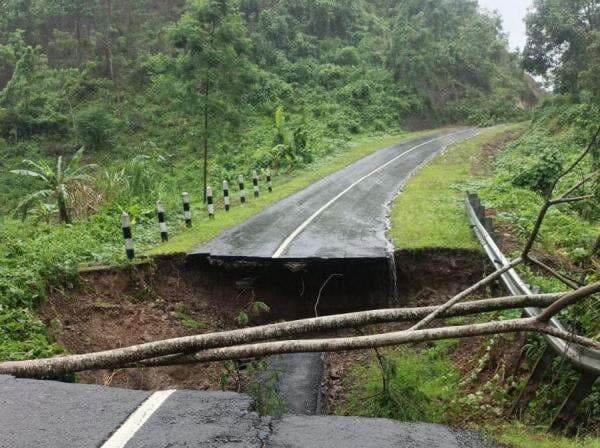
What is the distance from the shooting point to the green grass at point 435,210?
1069 centimetres

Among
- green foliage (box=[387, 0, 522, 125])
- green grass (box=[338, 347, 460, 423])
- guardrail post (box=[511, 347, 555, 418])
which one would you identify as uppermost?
green foliage (box=[387, 0, 522, 125])

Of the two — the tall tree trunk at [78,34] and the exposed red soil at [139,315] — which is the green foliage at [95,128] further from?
the exposed red soil at [139,315]

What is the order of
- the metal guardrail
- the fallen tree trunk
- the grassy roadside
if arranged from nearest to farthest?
the metal guardrail < the fallen tree trunk < the grassy roadside

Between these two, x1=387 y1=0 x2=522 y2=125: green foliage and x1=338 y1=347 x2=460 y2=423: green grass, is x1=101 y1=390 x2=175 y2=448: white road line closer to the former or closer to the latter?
x1=338 y1=347 x2=460 y2=423: green grass

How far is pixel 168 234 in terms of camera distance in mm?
12305

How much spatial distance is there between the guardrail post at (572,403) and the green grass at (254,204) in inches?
290

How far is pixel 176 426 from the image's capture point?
3998 mm

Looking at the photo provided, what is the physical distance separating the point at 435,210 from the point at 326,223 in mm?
2905

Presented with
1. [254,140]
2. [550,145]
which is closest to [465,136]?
[550,145]

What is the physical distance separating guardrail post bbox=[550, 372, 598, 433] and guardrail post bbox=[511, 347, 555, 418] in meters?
0.64

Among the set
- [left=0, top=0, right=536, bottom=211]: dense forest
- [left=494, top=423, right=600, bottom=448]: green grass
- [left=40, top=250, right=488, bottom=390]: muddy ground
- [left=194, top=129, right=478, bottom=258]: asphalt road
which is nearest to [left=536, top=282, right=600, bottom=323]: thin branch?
[left=494, top=423, right=600, bottom=448]: green grass

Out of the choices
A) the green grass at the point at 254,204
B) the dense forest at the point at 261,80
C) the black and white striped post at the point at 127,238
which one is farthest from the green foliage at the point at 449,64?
the black and white striped post at the point at 127,238

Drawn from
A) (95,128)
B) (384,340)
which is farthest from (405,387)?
(95,128)

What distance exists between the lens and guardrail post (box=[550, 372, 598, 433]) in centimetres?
472
